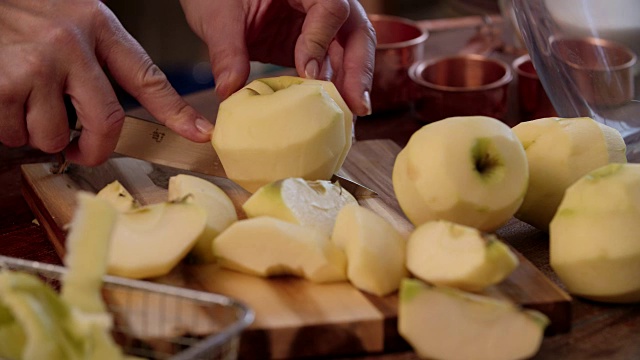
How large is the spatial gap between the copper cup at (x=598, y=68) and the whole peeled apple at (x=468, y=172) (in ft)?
1.16

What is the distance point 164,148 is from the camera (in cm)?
128

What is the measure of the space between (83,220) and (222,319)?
21 centimetres

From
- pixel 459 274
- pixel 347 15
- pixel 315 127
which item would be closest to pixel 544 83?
pixel 347 15

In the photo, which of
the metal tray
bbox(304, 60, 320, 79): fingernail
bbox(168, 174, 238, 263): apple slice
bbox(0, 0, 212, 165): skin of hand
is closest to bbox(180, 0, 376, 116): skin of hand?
bbox(304, 60, 320, 79): fingernail

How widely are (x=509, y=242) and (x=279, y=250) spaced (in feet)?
1.08

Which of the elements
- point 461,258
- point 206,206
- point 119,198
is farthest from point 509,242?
point 119,198

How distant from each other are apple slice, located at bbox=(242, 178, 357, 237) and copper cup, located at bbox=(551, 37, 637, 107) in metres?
0.46

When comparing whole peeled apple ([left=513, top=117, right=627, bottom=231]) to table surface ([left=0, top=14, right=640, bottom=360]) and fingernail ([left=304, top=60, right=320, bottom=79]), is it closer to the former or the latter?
table surface ([left=0, top=14, right=640, bottom=360])

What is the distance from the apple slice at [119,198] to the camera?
3.58ft

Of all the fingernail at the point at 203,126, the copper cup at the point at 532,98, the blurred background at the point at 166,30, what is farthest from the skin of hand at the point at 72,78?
the blurred background at the point at 166,30

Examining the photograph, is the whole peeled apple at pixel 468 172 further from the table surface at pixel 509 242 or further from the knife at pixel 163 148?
the knife at pixel 163 148

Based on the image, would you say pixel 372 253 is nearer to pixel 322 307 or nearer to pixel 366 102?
pixel 322 307

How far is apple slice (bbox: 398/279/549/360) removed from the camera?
83cm

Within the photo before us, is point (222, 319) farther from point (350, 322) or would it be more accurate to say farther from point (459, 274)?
point (459, 274)
